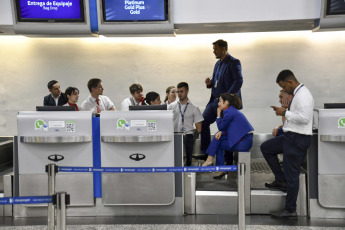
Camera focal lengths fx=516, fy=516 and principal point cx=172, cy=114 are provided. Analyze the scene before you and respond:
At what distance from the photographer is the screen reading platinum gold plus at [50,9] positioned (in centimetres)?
752

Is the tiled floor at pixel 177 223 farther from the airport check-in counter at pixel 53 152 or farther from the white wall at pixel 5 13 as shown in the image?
the white wall at pixel 5 13

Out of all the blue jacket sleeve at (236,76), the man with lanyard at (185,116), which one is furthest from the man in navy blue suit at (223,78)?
the man with lanyard at (185,116)

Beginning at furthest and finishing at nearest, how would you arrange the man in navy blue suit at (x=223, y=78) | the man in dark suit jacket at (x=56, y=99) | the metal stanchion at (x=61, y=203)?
the man in dark suit jacket at (x=56, y=99), the man in navy blue suit at (x=223, y=78), the metal stanchion at (x=61, y=203)

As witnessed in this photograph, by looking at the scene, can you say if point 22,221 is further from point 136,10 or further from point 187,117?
point 136,10

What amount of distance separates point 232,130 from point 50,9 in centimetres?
332

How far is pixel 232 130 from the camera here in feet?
20.7

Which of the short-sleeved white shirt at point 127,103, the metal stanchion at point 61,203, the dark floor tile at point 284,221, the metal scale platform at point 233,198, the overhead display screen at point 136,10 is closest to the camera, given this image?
the metal stanchion at point 61,203

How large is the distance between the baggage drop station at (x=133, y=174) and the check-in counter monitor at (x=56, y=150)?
11 mm

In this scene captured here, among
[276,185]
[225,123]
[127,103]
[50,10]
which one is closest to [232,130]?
[225,123]

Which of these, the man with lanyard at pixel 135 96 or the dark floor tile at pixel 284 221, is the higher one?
the man with lanyard at pixel 135 96

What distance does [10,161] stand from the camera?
7656mm

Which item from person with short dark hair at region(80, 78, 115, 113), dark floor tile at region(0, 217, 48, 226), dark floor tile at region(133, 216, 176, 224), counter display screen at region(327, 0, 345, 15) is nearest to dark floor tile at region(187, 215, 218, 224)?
dark floor tile at region(133, 216, 176, 224)

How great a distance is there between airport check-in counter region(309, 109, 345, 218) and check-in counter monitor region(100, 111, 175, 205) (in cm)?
165

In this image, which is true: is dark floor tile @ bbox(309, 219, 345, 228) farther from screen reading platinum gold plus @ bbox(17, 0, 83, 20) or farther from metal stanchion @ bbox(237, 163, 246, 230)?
screen reading platinum gold plus @ bbox(17, 0, 83, 20)
